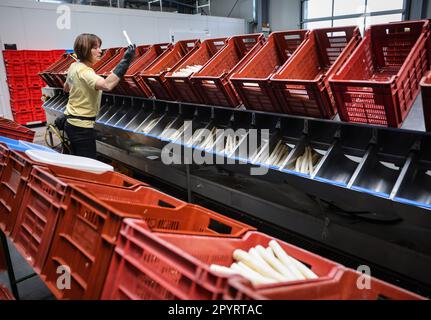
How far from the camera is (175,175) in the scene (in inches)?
155

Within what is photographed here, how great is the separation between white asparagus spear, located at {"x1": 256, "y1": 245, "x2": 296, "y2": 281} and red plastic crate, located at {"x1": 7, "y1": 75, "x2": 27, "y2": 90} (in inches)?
341

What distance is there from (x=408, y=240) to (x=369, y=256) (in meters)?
0.30

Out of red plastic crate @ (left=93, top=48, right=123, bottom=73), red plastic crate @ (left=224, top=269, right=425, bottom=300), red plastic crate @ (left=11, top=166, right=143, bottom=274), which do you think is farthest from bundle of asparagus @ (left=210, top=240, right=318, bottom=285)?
red plastic crate @ (left=93, top=48, right=123, bottom=73)

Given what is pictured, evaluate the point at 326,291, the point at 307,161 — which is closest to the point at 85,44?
the point at 307,161

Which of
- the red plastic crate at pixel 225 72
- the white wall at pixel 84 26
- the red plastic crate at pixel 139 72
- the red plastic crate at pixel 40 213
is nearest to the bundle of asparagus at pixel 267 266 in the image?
the red plastic crate at pixel 40 213

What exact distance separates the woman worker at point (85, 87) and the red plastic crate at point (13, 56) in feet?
19.4

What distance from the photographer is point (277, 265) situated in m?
1.29

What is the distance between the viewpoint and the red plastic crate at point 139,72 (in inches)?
166

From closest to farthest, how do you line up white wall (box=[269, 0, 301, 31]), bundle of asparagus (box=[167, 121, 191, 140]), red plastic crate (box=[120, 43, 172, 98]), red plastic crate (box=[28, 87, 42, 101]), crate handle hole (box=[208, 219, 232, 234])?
crate handle hole (box=[208, 219, 232, 234]), bundle of asparagus (box=[167, 121, 191, 140]), red plastic crate (box=[120, 43, 172, 98]), red plastic crate (box=[28, 87, 42, 101]), white wall (box=[269, 0, 301, 31])

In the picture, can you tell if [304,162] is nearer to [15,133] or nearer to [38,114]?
[15,133]

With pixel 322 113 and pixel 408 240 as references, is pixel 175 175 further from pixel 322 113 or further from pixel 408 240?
pixel 408 240

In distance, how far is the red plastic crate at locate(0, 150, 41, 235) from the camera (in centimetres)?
183

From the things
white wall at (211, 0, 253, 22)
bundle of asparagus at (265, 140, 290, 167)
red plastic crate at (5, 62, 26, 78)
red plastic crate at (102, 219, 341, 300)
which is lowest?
red plastic crate at (102, 219, 341, 300)

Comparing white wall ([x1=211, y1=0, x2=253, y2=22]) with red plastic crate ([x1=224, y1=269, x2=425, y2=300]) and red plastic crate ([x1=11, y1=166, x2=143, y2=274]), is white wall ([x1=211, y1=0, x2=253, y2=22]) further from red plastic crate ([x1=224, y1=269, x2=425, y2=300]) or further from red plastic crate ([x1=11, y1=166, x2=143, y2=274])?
red plastic crate ([x1=224, y1=269, x2=425, y2=300])
